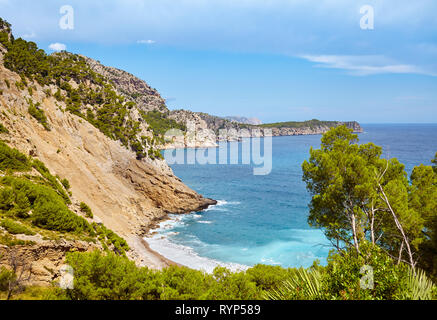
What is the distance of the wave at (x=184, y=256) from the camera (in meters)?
24.5

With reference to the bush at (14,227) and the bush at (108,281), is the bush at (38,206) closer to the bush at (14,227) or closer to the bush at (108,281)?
the bush at (14,227)

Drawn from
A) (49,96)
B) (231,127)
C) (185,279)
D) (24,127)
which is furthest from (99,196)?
(231,127)

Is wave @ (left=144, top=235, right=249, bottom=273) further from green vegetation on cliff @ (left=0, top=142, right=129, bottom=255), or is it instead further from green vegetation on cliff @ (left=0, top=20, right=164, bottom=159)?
green vegetation on cliff @ (left=0, top=20, right=164, bottom=159)

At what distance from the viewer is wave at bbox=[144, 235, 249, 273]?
2445cm

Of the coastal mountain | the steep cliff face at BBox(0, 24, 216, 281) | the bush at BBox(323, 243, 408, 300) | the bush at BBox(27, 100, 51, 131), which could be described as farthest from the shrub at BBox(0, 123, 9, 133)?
the bush at BBox(323, 243, 408, 300)

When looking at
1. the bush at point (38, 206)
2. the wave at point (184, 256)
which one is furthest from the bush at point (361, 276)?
the wave at point (184, 256)

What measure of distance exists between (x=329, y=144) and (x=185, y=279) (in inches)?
406

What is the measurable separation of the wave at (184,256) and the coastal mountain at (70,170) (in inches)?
63.0

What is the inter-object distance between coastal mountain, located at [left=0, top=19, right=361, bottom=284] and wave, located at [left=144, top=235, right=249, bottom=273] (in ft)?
5.25

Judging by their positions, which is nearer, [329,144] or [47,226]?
[47,226]

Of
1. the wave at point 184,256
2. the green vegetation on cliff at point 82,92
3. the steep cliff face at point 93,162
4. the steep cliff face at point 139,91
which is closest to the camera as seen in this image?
the steep cliff face at point 93,162

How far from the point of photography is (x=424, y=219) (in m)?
12.9

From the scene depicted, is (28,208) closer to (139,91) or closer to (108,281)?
(108,281)

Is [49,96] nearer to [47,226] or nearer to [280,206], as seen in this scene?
[47,226]
